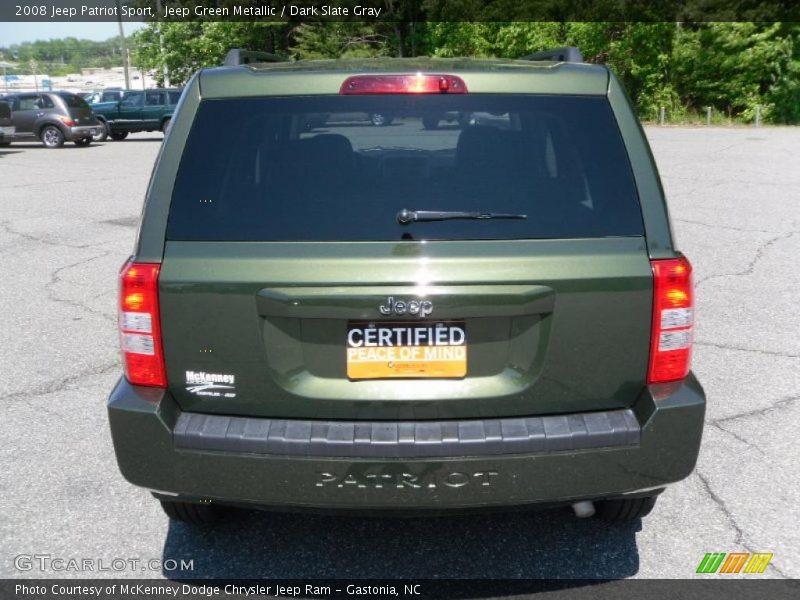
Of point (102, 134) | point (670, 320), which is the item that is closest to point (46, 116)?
point (102, 134)

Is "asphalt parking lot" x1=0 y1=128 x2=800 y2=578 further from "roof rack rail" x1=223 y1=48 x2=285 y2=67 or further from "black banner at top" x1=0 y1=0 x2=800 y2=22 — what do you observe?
"black banner at top" x1=0 y1=0 x2=800 y2=22

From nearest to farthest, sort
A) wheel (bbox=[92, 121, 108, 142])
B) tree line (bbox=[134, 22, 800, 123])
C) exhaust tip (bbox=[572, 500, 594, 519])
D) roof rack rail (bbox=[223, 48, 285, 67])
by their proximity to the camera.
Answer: exhaust tip (bbox=[572, 500, 594, 519]), roof rack rail (bbox=[223, 48, 285, 67]), wheel (bbox=[92, 121, 108, 142]), tree line (bbox=[134, 22, 800, 123])

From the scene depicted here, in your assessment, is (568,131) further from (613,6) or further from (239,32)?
(239,32)

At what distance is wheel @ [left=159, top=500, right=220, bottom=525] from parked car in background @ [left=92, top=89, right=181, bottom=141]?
27.8 m

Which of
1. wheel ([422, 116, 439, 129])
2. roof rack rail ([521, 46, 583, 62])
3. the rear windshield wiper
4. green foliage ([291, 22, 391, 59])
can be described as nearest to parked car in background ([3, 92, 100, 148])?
green foliage ([291, 22, 391, 59])

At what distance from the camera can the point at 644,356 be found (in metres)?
2.79

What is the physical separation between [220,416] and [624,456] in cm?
135

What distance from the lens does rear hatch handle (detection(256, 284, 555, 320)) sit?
8.73 ft

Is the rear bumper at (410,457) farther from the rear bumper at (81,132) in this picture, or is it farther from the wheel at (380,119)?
the rear bumper at (81,132)

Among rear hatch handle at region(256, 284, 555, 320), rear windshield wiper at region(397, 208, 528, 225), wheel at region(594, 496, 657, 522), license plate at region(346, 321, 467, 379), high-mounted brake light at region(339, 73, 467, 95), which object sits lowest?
wheel at region(594, 496, 657, 522)

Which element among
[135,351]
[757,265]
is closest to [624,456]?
[135,351]

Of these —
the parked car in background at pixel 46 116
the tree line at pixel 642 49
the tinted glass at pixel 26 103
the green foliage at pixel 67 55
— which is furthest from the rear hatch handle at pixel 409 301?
the green foliage at pixel 67 55

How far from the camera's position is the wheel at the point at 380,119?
9.55 feet

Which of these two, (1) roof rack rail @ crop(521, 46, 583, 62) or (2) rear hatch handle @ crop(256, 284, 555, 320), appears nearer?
(2) rear hatch handle @ crop(256, 284, 555, 320)
